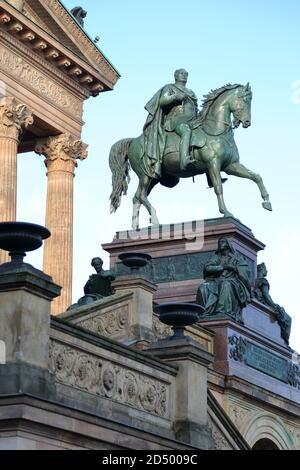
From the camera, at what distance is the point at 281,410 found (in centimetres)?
2842

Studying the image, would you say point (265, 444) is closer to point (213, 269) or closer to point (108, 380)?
point (213, 269)

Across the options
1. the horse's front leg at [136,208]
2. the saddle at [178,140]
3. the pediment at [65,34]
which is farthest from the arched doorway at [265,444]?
the pediment at [65,34]

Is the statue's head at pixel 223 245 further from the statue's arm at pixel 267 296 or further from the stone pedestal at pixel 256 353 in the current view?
the statue's arm at pixel 267 296

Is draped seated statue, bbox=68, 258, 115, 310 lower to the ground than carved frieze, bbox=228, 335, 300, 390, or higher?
higher

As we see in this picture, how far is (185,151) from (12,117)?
18731mm

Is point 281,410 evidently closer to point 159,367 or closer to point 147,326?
point 147,326

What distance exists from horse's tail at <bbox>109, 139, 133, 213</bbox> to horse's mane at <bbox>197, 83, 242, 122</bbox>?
191 centimetres

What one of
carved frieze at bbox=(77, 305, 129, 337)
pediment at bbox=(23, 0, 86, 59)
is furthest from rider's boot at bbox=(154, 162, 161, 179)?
pediment at bbox=(23, 0, 86, 59)

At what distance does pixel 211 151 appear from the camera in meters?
31.2

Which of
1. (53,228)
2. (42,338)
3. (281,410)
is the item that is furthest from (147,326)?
(53,228)

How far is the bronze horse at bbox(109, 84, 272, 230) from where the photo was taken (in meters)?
31.2

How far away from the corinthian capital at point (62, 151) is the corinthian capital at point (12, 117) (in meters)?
2.64

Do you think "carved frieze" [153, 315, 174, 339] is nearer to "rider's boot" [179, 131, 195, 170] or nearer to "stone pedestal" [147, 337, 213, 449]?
"stone pedestal" [147, 337, 213, 449]

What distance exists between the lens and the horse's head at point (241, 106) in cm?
3141
